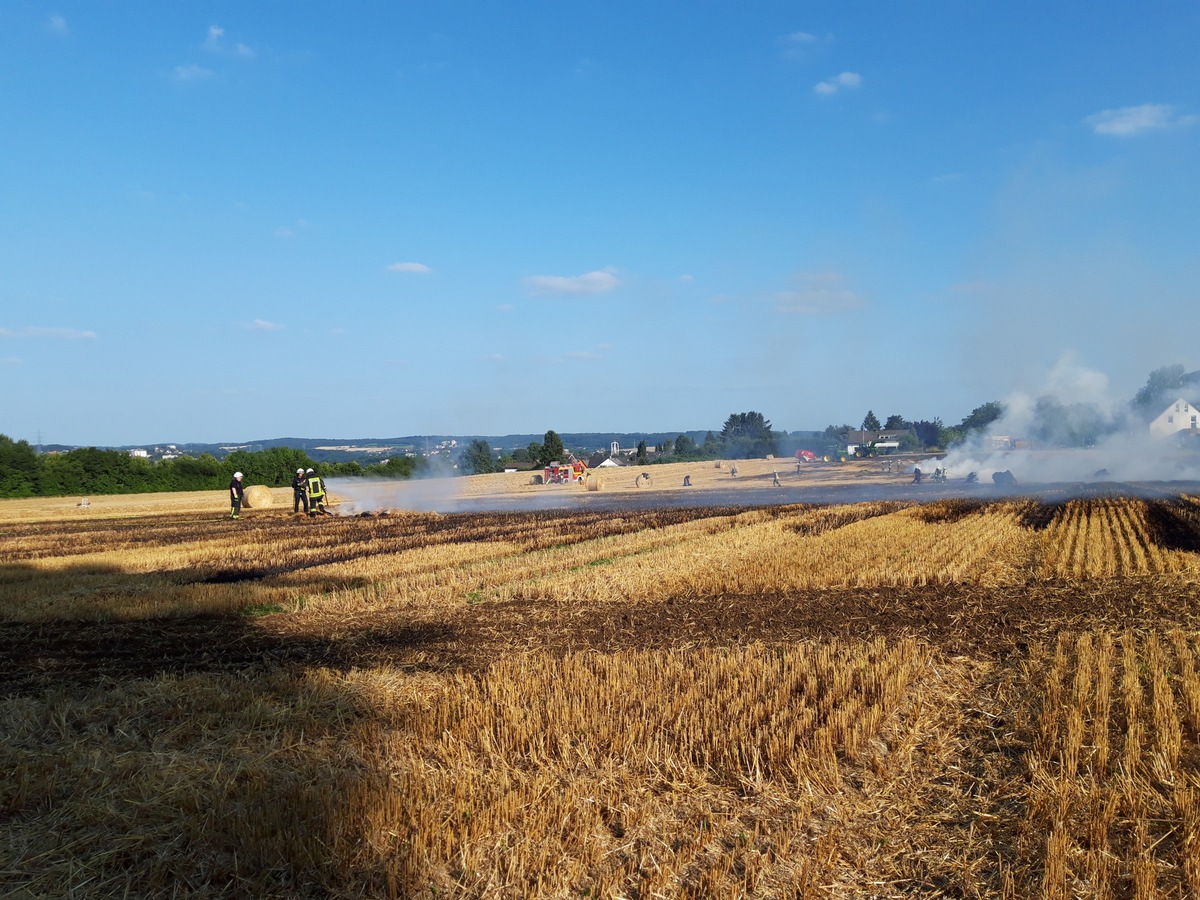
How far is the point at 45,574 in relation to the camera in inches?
750

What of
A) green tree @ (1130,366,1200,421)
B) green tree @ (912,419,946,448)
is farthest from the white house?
green tree @ (912,419,946,448)

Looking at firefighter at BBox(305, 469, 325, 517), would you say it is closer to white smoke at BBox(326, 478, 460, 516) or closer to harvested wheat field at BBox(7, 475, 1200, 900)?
white smoke at BBox(326, 478, 460, 516)

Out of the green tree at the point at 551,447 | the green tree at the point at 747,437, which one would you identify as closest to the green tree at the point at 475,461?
the green tree at the point at 551,447

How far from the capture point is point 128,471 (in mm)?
63031

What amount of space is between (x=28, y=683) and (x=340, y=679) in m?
3.69

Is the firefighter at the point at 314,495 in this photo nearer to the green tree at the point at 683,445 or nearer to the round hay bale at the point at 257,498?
the round hay bale at the point at 257,498

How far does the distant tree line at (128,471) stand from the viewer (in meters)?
60.8

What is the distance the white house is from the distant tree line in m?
60.8

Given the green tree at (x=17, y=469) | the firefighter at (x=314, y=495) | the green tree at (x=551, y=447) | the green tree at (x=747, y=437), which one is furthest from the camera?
the green tree at (x=747, y=437)

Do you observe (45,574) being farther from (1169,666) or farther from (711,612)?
(1169,666)

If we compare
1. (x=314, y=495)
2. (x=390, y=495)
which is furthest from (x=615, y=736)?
(x=390, y=495)

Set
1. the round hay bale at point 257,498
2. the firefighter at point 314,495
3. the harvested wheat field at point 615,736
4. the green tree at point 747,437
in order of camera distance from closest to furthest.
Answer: the harvested wheat field at point 615,736, the firefighter at point 314,495, the round hay bale at point 257,498, the green tree at point 747,437

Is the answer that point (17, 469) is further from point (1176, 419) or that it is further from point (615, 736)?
point (1176, 419)

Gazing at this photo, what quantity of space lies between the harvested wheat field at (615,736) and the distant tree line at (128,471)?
50939 millimetres
